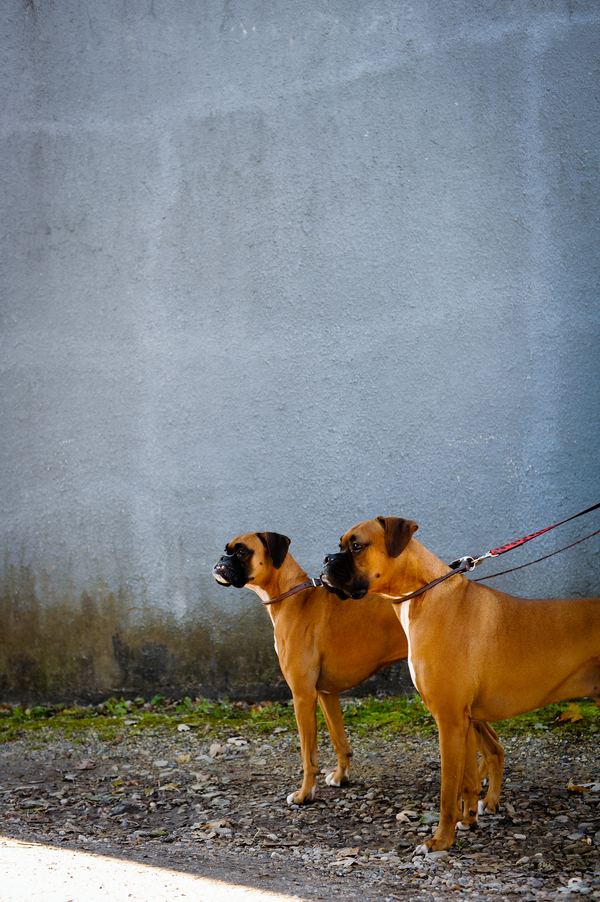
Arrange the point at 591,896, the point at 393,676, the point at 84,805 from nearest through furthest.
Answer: the point at 591,896
the point at 84,805
the point at 393,676

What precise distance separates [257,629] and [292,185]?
4.09m

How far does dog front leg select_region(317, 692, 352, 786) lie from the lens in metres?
4.77

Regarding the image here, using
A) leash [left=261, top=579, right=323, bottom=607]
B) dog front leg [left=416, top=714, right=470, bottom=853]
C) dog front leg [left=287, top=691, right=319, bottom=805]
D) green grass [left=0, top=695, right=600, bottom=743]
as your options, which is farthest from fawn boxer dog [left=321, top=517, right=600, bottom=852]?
green grass [left=0, top=695, right=600, bottom=743]

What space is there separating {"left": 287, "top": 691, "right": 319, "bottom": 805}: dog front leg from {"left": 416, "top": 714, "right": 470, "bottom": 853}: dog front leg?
97 centimetres

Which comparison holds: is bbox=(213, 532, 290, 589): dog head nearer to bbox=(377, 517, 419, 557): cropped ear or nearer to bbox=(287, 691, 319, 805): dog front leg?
bbox=(287, 691, 319, 805): dog front leg

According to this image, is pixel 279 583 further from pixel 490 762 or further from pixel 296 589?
pixel 490 762

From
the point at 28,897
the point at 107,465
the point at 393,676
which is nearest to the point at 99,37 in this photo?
the point at 107,465

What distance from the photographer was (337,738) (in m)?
4.77

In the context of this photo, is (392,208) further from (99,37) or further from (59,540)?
(59,540)

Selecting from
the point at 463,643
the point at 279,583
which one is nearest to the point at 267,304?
the point at 279,583

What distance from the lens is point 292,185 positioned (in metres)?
6.59

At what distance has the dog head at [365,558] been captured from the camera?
374cm

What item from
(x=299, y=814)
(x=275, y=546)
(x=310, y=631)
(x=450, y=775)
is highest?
(x=275, y=546)

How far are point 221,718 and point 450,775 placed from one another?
10.8ft
